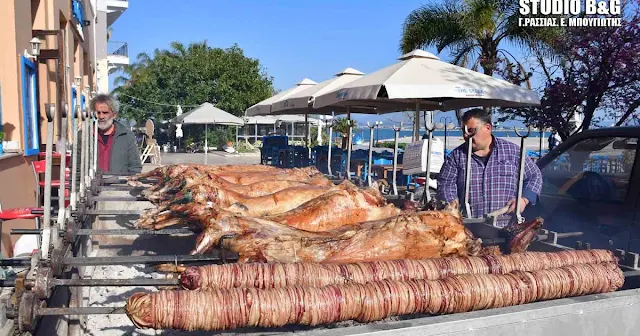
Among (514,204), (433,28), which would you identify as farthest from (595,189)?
(433,28)

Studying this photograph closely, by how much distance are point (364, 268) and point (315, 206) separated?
1108 millimetres

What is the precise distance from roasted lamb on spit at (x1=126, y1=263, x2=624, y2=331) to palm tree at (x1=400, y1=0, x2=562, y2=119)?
40.1 ft

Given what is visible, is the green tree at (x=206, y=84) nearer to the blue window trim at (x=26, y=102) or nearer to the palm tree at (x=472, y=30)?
the palm tree at (x=472, y=30)

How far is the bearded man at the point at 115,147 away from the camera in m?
Answer: 6.41

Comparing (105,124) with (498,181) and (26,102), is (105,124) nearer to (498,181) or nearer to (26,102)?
(26,102)

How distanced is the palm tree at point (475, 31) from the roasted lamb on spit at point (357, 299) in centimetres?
1221

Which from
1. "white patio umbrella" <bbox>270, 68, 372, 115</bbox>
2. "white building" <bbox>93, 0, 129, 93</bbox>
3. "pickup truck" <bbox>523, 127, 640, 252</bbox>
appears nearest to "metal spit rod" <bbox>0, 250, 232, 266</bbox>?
"pickup truck" <bbox>523, 127, 640, 252</bbox>

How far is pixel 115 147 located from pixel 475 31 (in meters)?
10.9

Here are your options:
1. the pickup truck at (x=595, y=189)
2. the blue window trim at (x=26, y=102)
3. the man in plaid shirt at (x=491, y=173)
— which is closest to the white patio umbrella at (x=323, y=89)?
the blue window trim at (x=26, y=102)

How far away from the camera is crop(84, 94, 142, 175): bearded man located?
253 inches

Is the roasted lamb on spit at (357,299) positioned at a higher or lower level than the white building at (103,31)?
lower

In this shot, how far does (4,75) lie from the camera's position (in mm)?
6734

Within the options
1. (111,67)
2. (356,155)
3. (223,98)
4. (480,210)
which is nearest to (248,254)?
(480,210)

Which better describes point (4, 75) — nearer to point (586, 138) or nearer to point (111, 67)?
point (586, 138)
